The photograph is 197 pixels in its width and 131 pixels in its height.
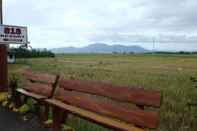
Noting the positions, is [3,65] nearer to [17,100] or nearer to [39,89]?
[17,100]

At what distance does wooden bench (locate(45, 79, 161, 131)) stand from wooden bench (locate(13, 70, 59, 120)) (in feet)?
0.62

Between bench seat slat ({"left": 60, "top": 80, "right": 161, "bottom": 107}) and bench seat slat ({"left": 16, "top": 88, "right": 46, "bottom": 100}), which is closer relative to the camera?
bench seat slat ({"left": 60, "top": 80, "right": 161, "bottom": 107})

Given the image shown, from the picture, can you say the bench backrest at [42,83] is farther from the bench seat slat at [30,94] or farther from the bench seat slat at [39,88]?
the bench seat slat at [30,94]

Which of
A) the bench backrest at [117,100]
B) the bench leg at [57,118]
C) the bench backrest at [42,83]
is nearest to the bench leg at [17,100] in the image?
the bench backrest at [42,83]

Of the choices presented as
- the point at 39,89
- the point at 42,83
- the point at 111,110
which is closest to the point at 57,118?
the point at 111,110

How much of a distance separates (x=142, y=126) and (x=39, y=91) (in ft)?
11.6

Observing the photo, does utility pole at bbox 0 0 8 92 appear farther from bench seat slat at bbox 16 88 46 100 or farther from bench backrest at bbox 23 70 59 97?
bench seat slat at bbox 16 88 46 100

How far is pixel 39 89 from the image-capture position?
25.2 ft

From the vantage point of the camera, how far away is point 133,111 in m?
4.73

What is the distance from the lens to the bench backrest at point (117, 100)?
4508mm

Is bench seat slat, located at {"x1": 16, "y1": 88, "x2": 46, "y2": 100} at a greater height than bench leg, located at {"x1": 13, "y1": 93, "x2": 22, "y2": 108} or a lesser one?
greater

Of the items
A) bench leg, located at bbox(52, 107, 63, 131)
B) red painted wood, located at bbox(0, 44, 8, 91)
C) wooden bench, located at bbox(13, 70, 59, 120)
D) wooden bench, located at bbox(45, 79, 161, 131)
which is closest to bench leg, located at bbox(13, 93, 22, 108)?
wooden bench, located at bbox(13, 70, 59, 120)

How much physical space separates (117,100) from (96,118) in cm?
38

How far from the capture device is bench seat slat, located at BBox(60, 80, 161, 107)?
178 inches
